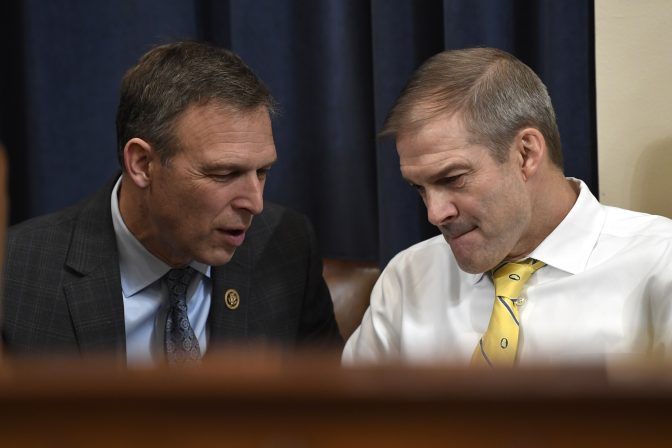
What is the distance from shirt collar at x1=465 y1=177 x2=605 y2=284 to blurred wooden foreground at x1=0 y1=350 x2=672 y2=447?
124 cm

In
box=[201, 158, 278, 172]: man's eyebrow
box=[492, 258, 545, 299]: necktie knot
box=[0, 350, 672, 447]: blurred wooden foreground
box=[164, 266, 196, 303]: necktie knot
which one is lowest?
box=[164, 266, 196, 303]: necktie knot

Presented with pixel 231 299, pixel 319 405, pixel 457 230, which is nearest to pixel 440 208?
pixel 457 230

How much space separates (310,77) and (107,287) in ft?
2.74

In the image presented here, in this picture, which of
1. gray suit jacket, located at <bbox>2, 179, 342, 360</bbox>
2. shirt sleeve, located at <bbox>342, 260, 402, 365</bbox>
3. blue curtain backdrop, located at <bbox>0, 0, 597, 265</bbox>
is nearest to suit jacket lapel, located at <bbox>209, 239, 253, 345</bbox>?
gray suit jacket, located at <bbox>2, 179, 342, 360</bbox>

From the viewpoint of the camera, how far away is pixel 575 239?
165 centimetres

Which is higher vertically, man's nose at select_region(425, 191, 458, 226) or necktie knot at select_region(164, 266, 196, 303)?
man's nose at select_region(425, 191, 458, 226)

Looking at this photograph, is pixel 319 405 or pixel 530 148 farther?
pixel 530 148

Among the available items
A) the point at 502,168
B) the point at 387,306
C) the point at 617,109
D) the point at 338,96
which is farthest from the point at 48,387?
the point at 338,96

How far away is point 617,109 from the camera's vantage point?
78.7 inches

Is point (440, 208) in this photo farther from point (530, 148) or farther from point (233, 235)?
point (233, 235)

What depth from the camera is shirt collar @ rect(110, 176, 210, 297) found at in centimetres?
192

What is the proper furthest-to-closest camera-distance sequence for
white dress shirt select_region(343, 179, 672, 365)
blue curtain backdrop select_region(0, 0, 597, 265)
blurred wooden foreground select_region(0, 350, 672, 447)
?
blue curtain backdrop select_region(0, 0, 597, 265) < white dress shirt select_region(343, 179, 672, 365) < blurred wooden foreground select_region(0, 350, 672, 447)

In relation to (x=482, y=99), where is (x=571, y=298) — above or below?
below

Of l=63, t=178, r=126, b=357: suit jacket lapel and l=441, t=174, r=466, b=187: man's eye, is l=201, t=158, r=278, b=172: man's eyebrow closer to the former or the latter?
l=63, t=178, r=126, b=357: suit jacket lapel
